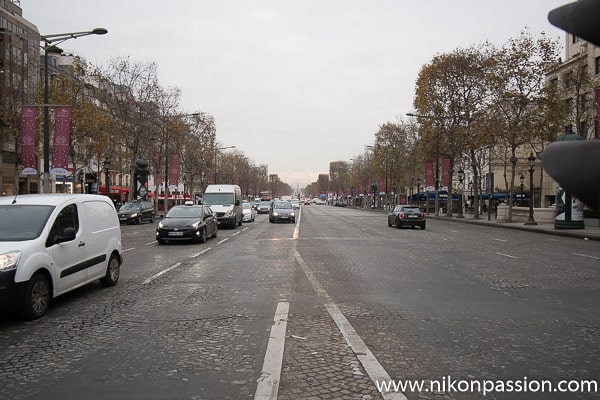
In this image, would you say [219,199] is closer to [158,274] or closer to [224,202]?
[224,202]

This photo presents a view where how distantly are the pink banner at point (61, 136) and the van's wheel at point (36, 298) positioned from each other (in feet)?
57.8

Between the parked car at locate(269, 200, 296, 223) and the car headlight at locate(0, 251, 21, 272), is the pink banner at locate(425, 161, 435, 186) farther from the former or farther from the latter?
the car headlight at locate(0, 251, 21, 272)

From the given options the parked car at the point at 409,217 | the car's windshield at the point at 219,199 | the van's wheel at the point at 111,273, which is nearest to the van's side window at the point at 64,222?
the van's wheel at the point at 111,273

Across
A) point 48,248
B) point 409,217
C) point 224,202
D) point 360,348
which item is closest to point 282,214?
point 224,202

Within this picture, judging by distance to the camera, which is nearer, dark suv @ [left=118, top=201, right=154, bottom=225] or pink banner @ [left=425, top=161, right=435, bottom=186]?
dark suv @ [left=118, top=201, right=154, bottom=225]

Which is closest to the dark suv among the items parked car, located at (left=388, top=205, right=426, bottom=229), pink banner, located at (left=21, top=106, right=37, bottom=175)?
pink banner, located at (left=21, top=106, right=37, bottom=175)

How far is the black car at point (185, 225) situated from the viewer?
1861 cm

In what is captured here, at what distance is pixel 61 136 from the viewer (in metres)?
23.4

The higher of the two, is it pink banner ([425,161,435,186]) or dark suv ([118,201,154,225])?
pink banner ([425,161,435,186])

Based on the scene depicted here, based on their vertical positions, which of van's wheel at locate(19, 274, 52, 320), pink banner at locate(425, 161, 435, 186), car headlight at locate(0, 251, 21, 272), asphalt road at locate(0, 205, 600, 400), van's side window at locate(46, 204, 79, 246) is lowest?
asphalt road at locate(0, 205, 600, 400)

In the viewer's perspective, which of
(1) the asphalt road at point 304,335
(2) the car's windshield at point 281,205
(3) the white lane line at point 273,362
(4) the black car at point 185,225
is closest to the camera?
(3) the white lane line at point 273,362

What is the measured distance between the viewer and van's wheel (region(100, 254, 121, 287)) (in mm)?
9500

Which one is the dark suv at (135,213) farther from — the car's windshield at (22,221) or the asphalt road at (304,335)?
the car's windshield at (22,221)

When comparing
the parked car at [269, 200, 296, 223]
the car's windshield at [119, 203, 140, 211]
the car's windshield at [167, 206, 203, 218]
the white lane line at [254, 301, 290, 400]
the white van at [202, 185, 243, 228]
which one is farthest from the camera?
the parked car at [269, 200, 296, 223]
